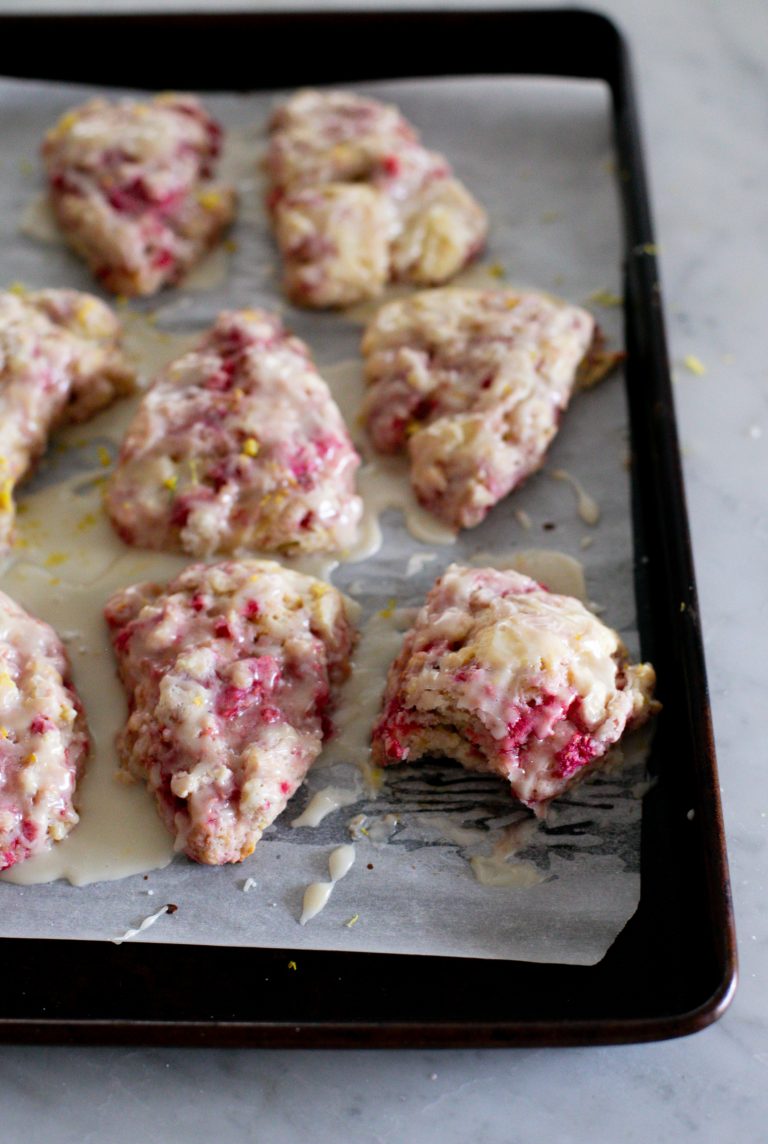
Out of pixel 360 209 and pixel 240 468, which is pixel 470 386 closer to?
pixel 240 468

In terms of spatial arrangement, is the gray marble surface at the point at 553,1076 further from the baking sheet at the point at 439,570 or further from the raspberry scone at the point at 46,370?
the raspberry scone at the point at 46,370

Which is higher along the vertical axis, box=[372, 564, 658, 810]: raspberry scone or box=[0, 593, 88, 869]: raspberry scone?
box=[372, 564, 658, 810]: raspberry scone

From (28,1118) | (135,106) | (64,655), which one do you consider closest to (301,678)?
(64,655)

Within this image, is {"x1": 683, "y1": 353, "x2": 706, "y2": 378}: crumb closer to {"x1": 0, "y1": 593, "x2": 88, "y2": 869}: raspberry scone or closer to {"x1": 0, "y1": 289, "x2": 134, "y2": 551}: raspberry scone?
{"x1": 0, "y1": 289, "x2": 134, "y2": 551}: raspberry scone

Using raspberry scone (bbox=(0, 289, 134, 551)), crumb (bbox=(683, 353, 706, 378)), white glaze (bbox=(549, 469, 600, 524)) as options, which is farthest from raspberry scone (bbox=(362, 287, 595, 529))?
raspberry scone (bbox=(0, 289, 134, 551))

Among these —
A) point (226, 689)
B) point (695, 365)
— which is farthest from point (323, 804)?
point (695, 365)
